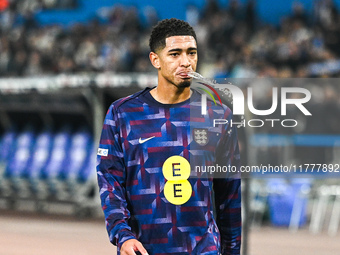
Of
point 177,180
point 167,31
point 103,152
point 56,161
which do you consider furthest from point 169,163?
point 56,161

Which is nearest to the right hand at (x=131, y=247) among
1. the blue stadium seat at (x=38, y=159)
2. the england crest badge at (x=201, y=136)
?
the england crest badge at (x=201, y=136)

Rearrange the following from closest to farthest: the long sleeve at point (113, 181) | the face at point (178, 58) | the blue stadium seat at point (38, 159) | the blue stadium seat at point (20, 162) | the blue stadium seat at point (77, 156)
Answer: the long sleeve at point (113, 181)
the face at point (178, 58)
the blue stadium seat at point (77, 156)
the blue stadium seat at point (38, 159)
the blue stadium seat at point (20, 162)

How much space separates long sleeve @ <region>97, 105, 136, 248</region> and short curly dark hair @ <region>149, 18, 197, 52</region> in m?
0.42

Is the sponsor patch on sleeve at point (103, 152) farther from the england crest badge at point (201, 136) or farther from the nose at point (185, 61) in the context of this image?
the nose at point (185, 61)

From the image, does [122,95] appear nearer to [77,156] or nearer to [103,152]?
[77,156]

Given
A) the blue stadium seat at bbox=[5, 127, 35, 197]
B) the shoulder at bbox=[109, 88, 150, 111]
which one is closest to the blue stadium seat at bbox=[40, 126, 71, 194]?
the blue stadium seat at bbox=[5, 127, 35, 197]

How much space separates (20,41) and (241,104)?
17666mm

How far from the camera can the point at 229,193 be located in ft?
13.7

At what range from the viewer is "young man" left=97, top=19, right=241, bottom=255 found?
3.97 meters

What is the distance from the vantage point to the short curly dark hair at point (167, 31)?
Answer: 4035 mm

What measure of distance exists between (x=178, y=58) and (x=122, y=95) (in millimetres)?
9762

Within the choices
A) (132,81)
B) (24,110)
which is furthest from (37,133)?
(132,81)

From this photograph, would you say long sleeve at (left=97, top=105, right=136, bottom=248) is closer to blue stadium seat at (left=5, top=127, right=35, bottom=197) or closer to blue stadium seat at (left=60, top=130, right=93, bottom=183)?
blue stadium seat at (left=60, top=130, right=93, bottom=183)

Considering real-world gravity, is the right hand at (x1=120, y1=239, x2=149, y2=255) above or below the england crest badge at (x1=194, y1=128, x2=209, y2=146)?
below
